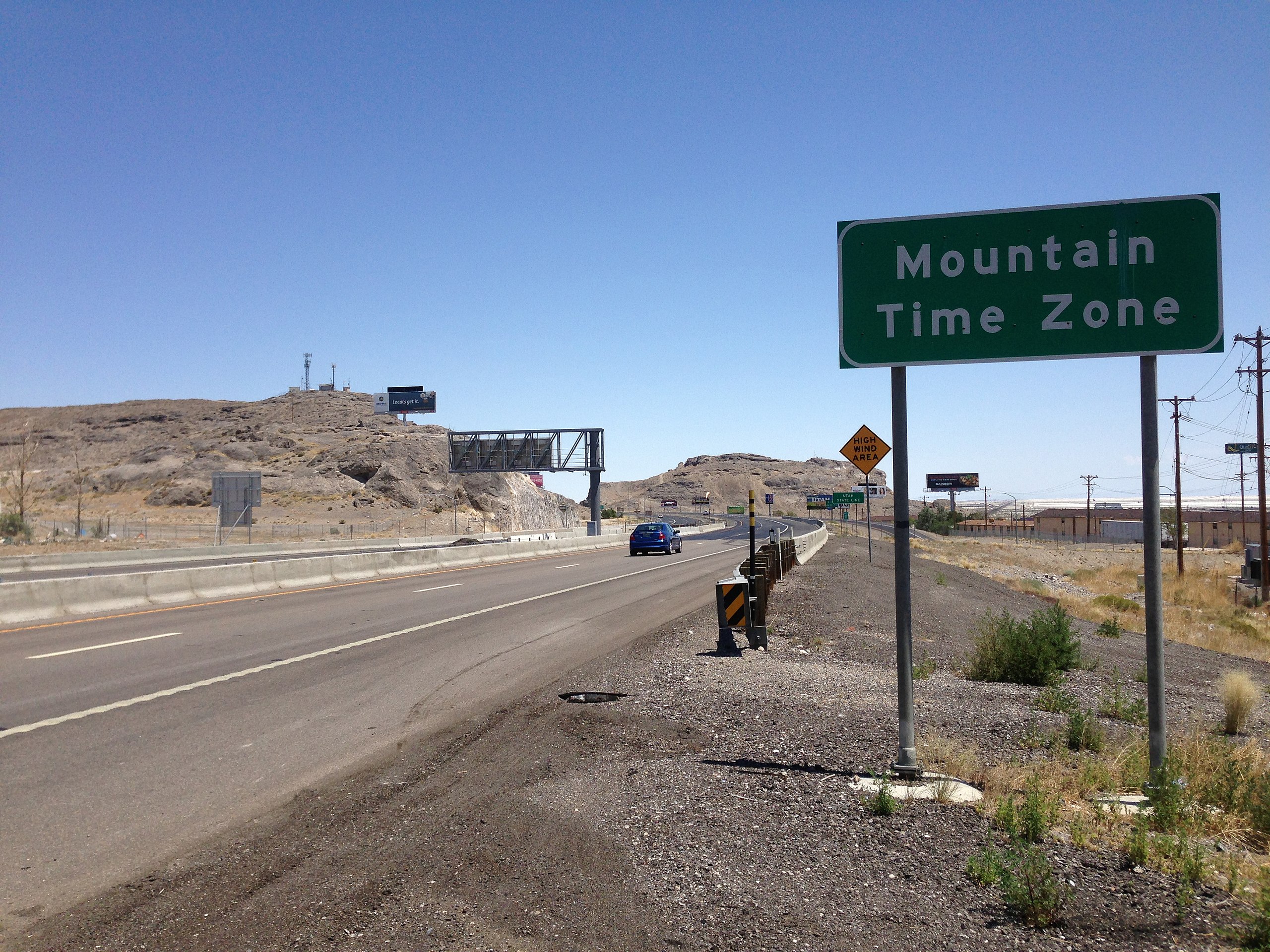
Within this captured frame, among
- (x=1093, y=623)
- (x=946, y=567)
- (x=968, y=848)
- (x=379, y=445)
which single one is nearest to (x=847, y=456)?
(x=1093, y=623)

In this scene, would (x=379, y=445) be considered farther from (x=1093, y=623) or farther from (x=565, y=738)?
(x=565, y=738)

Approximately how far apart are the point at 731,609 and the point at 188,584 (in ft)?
43.3

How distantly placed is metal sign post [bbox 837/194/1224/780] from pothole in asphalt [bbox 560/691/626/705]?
12.4ft

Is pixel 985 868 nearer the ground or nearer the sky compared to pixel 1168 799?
nearer the ground

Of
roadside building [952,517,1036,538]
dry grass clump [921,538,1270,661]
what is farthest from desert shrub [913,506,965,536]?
dry grass clump [921,538,1270,661]

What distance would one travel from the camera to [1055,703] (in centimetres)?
921

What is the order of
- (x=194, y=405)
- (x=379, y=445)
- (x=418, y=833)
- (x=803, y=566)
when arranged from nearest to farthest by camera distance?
(x=418, y=833), (x=803, y=566), (x=379, y=445), (x=194, y=405)

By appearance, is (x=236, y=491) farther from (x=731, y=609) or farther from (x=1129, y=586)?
(x=1129, y=586)

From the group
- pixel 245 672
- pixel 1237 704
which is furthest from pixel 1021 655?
pixel 245 672

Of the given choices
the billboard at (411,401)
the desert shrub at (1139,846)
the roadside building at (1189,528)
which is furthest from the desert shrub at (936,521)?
the desert shrub at (1139,846)

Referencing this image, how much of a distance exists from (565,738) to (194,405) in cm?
16779

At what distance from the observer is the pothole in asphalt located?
927 centimetres

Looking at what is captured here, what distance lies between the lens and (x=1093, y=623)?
2592 centimetres

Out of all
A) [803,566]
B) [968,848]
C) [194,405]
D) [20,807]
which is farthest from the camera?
[194,405]
